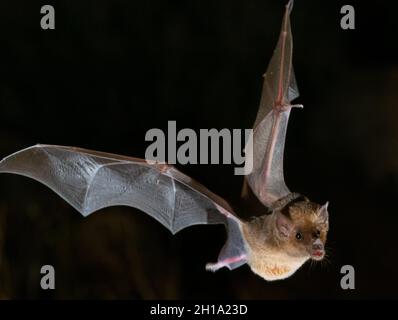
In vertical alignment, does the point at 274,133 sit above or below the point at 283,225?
above

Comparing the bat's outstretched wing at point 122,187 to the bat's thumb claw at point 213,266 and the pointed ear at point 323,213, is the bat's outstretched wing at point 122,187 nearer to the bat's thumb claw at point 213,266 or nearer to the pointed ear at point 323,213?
the bat's thumb claw at point 213,266

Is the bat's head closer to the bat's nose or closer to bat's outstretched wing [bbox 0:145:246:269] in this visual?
the bat's nose

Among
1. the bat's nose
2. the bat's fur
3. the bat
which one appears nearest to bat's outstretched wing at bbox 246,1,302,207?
the bat

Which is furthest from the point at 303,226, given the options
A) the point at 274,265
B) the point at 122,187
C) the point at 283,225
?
the point at 122,187

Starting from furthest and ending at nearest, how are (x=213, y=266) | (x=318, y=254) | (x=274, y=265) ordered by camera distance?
(x=213, y=266) < (x=274, y=265) < (x=318, y=254)

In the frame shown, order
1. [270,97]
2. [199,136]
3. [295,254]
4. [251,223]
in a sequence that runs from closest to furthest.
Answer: [295,254] < [251,223] < [270,97] < [199,136]

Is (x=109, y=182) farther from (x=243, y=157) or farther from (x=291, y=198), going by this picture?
(x=291, y=198)

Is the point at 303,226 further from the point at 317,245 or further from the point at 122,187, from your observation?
the point at 122,187

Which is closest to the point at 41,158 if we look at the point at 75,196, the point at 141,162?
the point at 75,196
